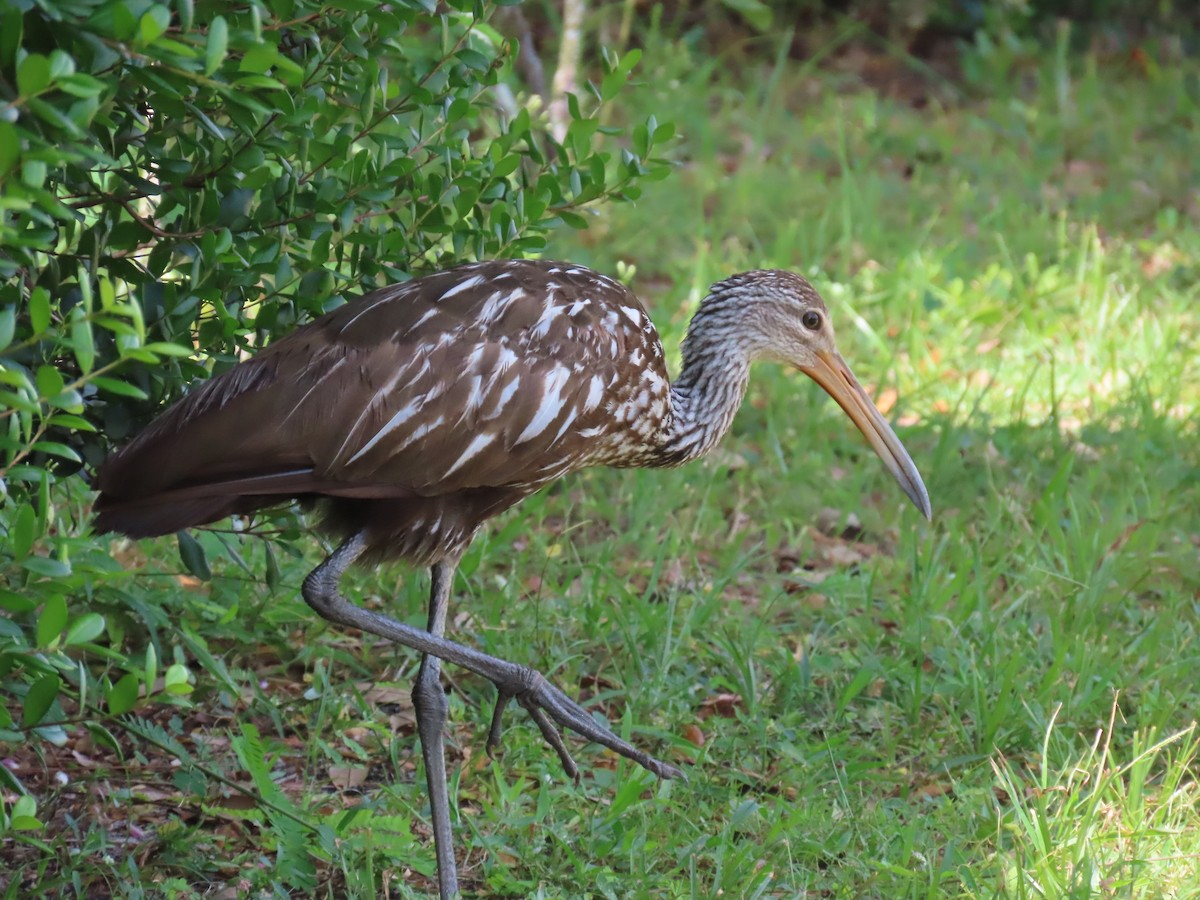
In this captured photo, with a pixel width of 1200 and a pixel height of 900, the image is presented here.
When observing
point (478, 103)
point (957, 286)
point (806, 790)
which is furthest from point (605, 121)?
point (806, 790)

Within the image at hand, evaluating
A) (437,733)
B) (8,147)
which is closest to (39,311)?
(8,147)

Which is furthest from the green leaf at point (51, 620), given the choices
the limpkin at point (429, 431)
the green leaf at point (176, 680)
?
the limpkin at point (429, 431)

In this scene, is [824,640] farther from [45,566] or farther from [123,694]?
[45,566]

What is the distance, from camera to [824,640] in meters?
4.73

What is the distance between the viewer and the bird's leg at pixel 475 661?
11.8 feet

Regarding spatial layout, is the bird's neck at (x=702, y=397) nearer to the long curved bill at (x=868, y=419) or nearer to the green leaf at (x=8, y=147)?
the long curved bill at (x=868, y=419)

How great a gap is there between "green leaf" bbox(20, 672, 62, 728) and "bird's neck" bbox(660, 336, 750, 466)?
1929 millimetres

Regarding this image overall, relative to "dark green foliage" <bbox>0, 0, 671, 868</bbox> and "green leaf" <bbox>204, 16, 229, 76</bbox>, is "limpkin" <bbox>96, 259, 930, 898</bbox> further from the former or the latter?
"green leaf" <bbox>204, 16, 229, 76</bbox>

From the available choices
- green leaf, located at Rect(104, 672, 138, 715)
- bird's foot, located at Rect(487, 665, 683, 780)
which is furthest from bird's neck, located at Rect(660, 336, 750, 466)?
A: green leaf, located at Rect(104, 672, 138, 715)

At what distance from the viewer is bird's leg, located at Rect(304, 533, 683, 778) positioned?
3.60m

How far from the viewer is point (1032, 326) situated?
6.81 m

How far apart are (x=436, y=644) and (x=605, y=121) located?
5.28 m

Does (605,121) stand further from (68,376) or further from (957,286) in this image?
(68,376)

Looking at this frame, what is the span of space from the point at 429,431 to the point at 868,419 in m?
1.69
